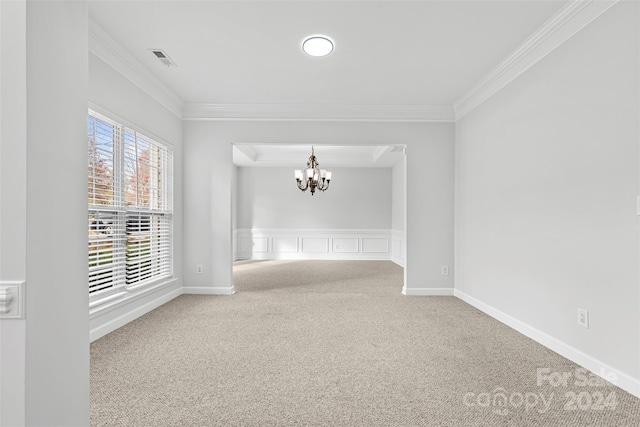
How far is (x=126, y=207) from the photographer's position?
128 inches

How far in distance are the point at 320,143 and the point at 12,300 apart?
3.88 m

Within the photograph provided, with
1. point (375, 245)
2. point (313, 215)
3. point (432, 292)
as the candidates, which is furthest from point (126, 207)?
point (375, 245)

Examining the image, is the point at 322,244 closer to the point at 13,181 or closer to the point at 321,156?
the point at 321,156

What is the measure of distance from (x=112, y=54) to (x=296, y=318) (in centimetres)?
315

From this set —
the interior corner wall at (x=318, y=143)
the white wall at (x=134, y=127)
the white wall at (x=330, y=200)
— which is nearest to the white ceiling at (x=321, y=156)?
the white wall at (x=330, y=200)

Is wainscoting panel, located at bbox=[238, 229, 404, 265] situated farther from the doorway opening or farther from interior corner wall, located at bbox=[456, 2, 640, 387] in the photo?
interior corner wall, located at bbox=[456, 2, 640, 387]

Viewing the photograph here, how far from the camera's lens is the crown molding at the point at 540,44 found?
2.30 meters

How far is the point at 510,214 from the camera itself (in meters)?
3.25

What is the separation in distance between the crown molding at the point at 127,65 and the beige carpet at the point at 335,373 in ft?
8.31

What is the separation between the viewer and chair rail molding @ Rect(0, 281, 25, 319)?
0.98 m

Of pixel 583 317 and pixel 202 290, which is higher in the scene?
pixel 583 317

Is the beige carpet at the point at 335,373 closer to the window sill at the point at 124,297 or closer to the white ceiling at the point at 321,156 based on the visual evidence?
the window sill at the point at 124,297

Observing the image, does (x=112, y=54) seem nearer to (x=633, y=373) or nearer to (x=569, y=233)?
(x=569, y=233)

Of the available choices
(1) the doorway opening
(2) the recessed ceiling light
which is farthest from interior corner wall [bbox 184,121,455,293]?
(1) the doorway opening
